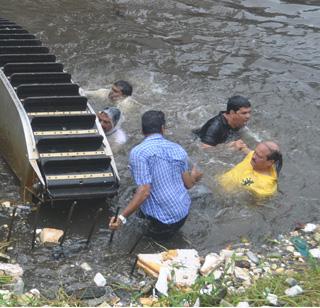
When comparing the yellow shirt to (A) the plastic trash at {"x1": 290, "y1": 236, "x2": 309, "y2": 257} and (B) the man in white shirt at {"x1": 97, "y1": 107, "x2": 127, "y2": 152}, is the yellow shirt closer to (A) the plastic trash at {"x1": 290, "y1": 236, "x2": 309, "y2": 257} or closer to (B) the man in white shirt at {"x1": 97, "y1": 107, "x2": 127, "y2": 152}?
(A) the plastic trash at {"x1": 290, "y1": 236, "x2": 309, "y2": 257}

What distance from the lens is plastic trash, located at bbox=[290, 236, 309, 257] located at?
257 inches

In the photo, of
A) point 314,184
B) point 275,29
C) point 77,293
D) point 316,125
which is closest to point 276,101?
point 316,125

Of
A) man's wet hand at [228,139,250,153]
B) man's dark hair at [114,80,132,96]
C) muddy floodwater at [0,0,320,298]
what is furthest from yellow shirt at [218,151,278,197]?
man's dark hair at [114,80,132,96]

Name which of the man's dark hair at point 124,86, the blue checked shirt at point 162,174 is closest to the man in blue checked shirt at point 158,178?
the blue checked shirt at point 162,174

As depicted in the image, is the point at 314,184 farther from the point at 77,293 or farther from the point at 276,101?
the point at 77,293

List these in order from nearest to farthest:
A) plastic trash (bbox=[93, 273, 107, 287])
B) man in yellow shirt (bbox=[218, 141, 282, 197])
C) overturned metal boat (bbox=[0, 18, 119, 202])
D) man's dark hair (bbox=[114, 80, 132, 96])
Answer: plastic trash (bbox=[93, 273, 107, 287]) < overturned metal boat (bbox=[0, 18, 119, 202]) < man in yellow shirt (bbox=[218, 141, 282, 197]) < man's dark hair (bbox=[114, 80, 132, 96])

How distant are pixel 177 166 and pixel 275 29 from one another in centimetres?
883

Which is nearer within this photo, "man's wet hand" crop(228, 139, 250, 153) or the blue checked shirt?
the blue checked shirt

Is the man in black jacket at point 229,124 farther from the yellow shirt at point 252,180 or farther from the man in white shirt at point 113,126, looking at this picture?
the man in white shirt at point 113,126

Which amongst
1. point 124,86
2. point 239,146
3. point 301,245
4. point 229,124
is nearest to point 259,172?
point 239,146

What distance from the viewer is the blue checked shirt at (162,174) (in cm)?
635

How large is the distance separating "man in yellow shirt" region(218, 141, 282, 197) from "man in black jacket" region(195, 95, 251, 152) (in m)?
0.89

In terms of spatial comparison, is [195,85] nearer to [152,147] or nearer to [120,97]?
[120,97]

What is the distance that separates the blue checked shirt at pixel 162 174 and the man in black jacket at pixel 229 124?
2.12 meters
